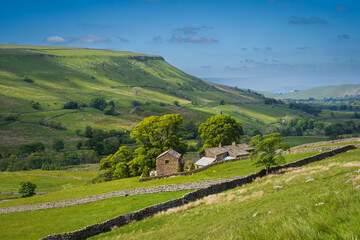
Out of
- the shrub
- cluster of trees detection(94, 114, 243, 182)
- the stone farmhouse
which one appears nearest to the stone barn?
the shrub

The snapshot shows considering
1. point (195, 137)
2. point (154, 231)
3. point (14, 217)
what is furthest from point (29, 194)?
point (195, 137)

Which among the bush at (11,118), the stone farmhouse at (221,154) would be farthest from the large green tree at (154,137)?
the bush at (11,118)

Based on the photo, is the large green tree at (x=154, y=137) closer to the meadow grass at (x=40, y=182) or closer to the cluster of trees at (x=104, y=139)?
the meadow grass at (x=40, y=182)

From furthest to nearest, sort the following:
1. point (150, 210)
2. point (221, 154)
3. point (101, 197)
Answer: point (221, 154), point (101, 197), point (150, 210)

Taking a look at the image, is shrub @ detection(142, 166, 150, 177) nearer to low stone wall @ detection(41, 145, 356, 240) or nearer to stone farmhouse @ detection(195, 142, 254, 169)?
stone farmhouse @ detection(195, 142, 254, 169)

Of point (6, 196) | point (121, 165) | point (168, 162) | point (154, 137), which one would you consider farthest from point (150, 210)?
point (6, 196)

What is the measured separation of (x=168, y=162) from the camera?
58312 mm

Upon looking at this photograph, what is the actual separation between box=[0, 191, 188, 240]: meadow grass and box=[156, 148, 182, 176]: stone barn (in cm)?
1994

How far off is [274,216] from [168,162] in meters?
50.6

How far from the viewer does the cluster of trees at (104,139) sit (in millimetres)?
142125

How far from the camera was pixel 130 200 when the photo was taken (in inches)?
1437

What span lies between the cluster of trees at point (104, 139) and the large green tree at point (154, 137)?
80.1 m

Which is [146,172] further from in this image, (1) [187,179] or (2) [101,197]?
(2) [101,197]

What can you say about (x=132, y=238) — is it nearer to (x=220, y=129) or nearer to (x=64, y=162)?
(x=220, y=129)
